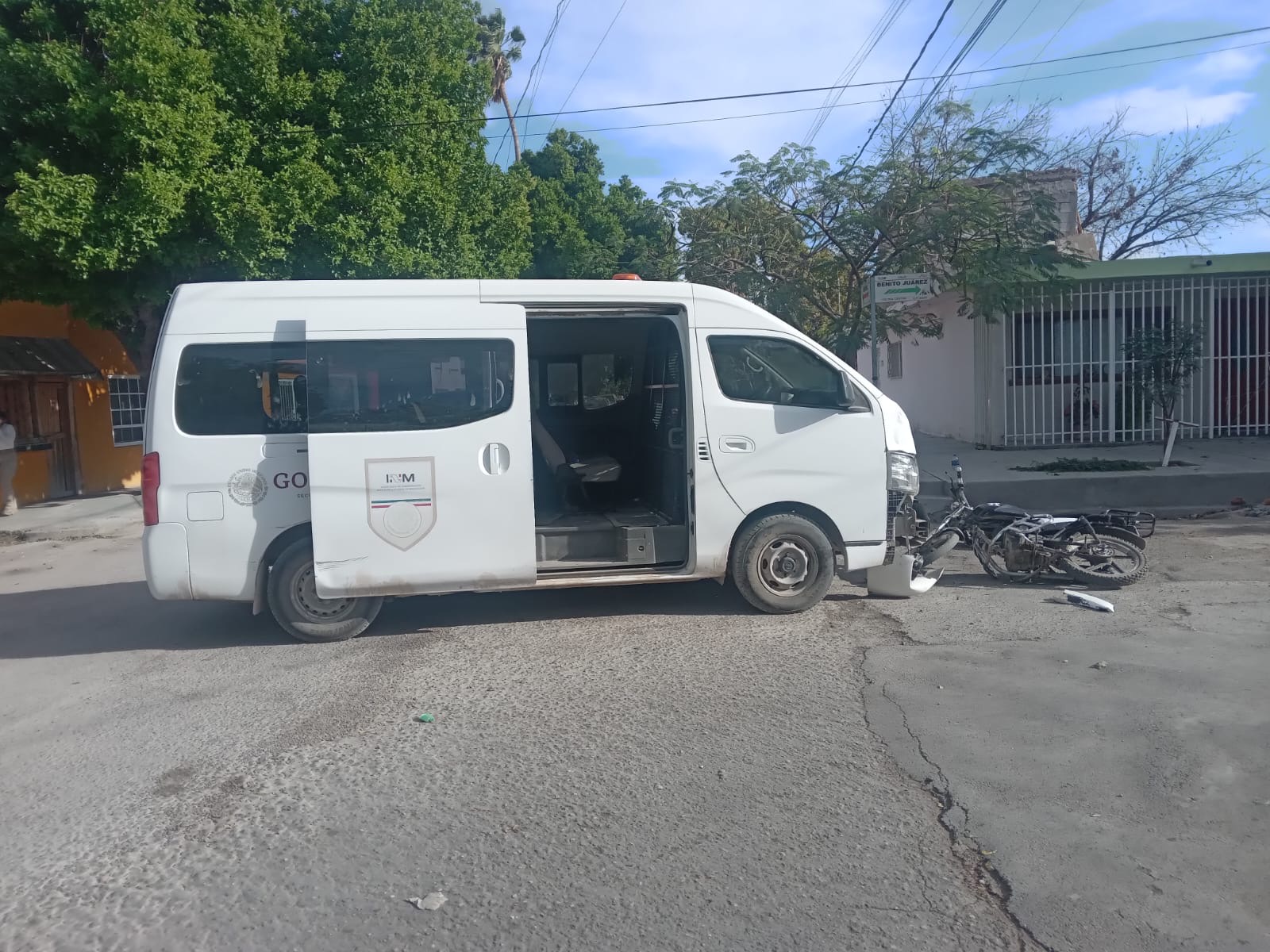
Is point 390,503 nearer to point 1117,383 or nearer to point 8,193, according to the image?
point 8,193

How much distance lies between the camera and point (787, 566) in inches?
293

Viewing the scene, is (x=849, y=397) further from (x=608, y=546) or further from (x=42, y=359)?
(x=42, y=359)

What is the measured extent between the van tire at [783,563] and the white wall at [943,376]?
10.6 metres

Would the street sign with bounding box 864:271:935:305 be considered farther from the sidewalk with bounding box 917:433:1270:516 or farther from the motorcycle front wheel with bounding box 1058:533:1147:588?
the motorcycle front wheel with bounding box 1058:533:1147:588

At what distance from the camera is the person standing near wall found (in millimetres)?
15414

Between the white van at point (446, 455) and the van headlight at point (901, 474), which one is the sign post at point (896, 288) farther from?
the white van at point (446, 455)

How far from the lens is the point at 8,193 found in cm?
1335

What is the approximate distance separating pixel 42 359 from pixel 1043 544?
15.9 metres

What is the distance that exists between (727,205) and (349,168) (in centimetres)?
605

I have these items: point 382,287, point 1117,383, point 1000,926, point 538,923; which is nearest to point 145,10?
point 382,287

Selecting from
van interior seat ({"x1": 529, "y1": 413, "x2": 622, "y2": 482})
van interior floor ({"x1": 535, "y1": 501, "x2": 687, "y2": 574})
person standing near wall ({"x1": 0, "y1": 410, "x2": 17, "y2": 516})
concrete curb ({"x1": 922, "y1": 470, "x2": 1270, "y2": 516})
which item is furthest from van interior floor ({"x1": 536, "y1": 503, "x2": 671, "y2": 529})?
person standing near wall ({"x1": 0, "y1": 410, "x2": 17, "y2": 516})

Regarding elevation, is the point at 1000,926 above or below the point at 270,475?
below

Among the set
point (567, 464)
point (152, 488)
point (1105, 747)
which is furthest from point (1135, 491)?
point (152, 488)

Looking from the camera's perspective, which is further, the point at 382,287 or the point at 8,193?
the point at 8,193
